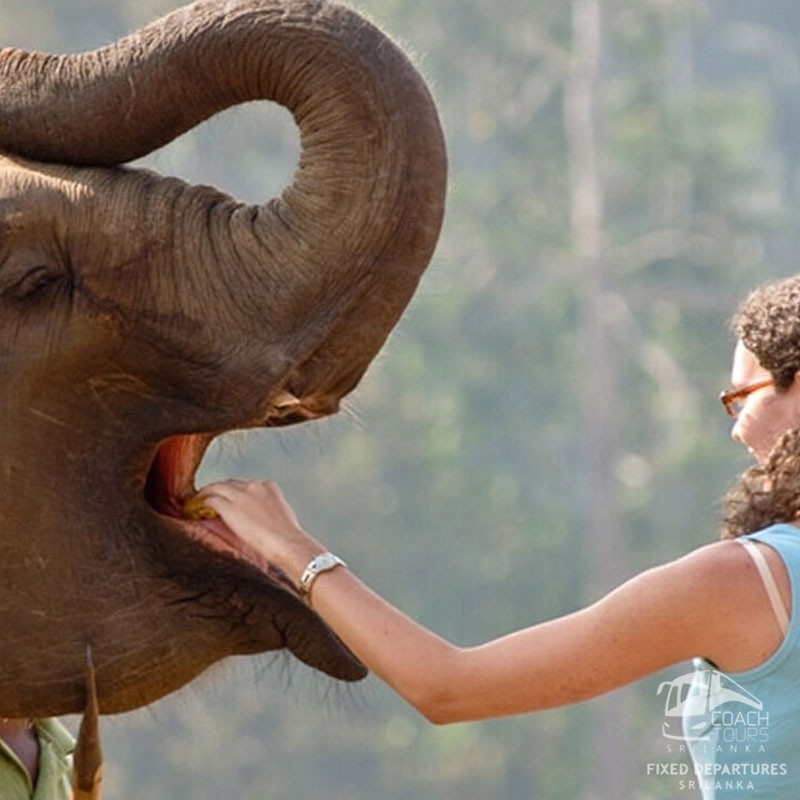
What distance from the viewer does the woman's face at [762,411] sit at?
371 centimetres

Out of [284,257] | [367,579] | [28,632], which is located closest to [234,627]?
[28,632]

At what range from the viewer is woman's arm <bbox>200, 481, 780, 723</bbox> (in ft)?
11.2

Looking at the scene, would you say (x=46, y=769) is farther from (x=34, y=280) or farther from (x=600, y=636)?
(x=600, y=636)

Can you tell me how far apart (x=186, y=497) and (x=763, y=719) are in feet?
2.80

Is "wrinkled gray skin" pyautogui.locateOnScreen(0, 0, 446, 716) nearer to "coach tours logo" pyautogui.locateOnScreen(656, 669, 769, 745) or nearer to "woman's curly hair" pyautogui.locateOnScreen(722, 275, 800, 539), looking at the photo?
"coach tours logo" pyautogui.locateOnScreen(656, 669, 769, 745)

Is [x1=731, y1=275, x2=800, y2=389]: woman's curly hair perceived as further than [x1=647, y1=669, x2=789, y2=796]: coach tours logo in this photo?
Yes

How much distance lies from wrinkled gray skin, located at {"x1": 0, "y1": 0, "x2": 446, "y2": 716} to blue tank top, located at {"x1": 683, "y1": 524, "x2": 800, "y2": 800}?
0.51 metres

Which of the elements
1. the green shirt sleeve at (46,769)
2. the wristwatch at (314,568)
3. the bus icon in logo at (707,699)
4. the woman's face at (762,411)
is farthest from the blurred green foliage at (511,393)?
the wristwatch at (314,568)

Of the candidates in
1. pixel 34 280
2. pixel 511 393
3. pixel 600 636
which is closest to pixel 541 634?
pixel 600 636

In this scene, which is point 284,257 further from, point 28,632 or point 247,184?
point 247,184

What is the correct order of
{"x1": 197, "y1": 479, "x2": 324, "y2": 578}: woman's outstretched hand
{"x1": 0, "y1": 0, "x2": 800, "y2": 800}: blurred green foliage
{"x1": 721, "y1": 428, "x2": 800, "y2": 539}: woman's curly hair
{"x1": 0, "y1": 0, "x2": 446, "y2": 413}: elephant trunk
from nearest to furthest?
{"x1": 0, "y1": 0, "x2": 446, "y2": 413}: elephant trunk < {"x1": 197, "y1": 479, "x2": 324, "y2": 578}: woman's outstretched hand < {"x1": 721, "y1": 428, "x2": 800, "y2": 539}: woman's curly hair < {"x1": 0, "y1": 0, "x2": 800, "y2": 800}: blurred green foliage

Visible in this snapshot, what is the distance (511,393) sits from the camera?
98.8ft

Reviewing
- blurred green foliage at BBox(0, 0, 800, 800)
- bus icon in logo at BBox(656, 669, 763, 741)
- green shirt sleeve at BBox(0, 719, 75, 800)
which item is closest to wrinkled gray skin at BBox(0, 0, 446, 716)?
green shirt sleeve at BBox(0, 719, 75, 800)

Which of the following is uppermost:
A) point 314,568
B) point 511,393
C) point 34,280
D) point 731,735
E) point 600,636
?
point 511,393
